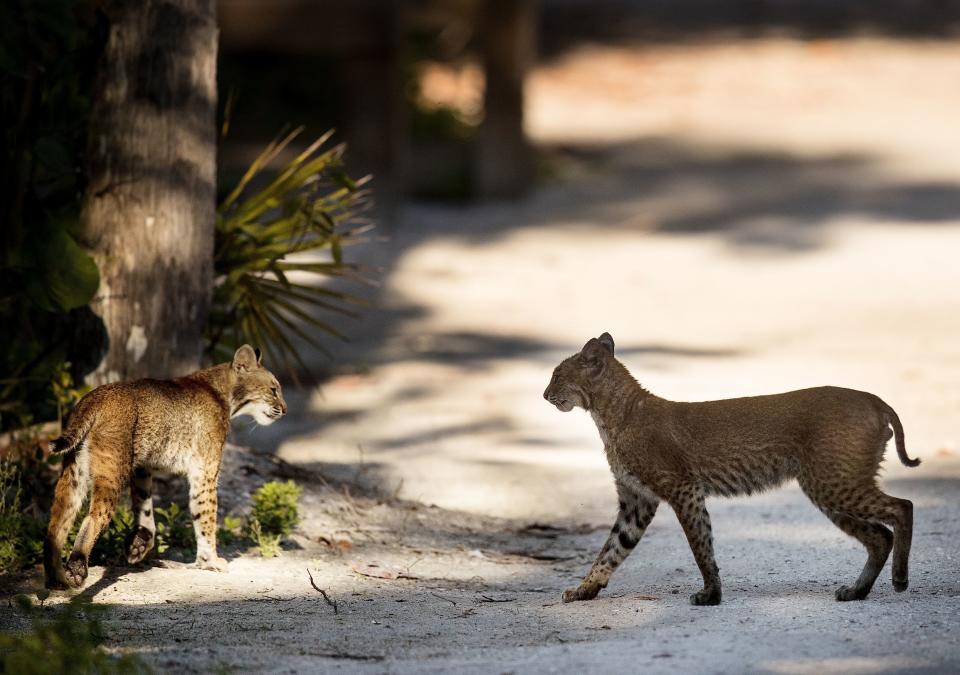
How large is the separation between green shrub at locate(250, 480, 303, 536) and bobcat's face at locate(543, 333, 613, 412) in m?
1.55

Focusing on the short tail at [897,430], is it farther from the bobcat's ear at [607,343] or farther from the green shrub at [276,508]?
the green shrub at [276,508]

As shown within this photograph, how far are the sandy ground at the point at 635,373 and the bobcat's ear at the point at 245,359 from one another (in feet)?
3.07

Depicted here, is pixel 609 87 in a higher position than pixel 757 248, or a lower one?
higher

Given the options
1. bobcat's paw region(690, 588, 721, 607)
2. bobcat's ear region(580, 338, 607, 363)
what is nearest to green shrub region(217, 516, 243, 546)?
bobcat's ear region(580, 338, 607, 363)

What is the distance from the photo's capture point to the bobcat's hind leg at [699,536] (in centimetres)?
617

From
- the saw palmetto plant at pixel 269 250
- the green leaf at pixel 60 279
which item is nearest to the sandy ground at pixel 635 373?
the saw palmetto plant at pixel 269 250

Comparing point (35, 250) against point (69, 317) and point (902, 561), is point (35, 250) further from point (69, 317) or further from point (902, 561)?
point (902, 561)

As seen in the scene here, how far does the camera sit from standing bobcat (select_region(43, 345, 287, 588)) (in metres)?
6.32

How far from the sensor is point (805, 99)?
21.3m

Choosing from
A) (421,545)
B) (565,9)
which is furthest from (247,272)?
(565,9)

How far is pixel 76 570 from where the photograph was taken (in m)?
6.26

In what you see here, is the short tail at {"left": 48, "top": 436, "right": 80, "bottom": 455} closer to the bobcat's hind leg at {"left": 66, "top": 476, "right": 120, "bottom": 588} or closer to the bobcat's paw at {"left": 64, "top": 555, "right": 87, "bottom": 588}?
the bobcat's hind leg at {"left": 66, "top": 476, "right": 120, "bottom": 588}

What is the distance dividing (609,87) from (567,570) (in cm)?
1597

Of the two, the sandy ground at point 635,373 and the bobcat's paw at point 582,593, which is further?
the bobcat's paw at point 582,593
